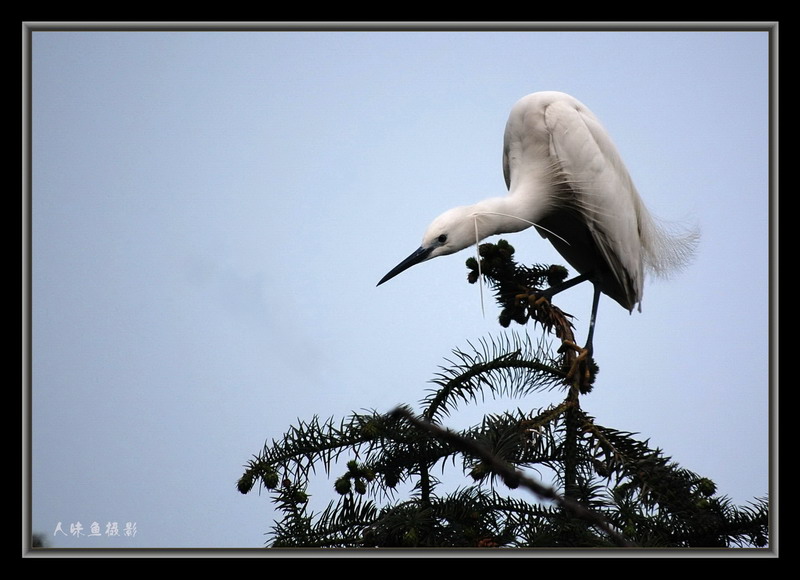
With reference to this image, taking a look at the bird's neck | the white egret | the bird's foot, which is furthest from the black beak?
the bird's foot

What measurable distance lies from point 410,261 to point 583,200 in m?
1.01

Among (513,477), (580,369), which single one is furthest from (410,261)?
(513,477)

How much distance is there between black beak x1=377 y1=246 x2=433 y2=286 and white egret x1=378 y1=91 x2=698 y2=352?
427 millimetres

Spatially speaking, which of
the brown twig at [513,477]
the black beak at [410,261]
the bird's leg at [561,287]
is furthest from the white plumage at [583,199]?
the brown twig at [513,477]

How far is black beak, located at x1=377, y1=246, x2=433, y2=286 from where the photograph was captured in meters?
2.82

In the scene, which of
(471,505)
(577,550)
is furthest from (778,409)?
(471,505)

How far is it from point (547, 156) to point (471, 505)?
2118 millimetres

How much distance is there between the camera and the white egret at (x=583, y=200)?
3389 millimetres

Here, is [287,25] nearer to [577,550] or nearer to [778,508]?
[577,550]

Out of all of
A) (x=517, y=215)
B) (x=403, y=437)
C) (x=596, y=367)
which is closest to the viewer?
(x=403, y=437)

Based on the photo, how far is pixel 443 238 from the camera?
9.36ft

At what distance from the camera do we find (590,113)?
3680mm

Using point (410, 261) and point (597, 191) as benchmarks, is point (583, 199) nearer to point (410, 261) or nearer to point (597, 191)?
point (597, 191)

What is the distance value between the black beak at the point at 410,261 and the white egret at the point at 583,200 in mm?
427
